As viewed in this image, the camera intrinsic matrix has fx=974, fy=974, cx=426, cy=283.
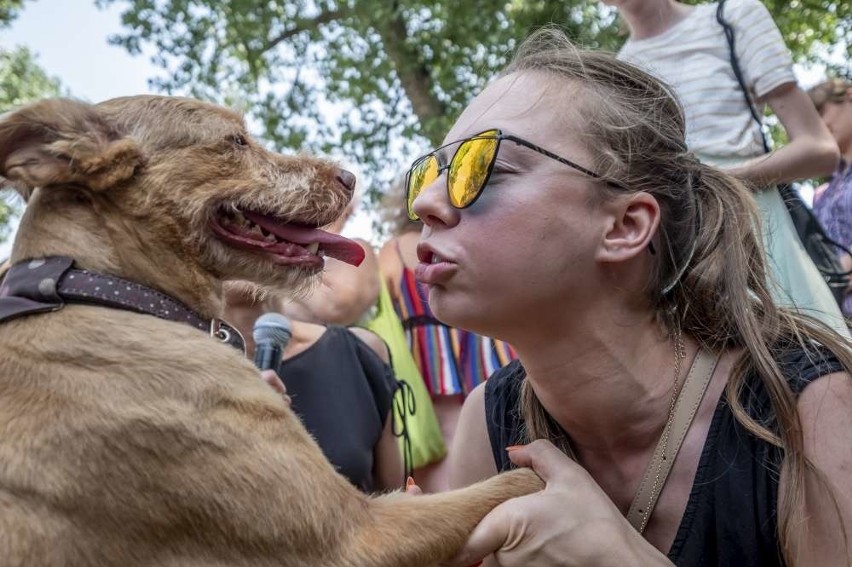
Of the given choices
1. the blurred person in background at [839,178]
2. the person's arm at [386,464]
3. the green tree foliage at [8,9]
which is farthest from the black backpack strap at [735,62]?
the green tree foliage at [8,9]

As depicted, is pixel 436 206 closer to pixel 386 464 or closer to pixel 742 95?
pixel 742 95

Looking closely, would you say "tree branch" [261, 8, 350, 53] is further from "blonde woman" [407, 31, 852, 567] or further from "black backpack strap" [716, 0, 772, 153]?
"blonde woman" [407, 31, 852, 567]

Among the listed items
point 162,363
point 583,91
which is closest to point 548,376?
point 583,91

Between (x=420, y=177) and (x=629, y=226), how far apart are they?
0.61 m

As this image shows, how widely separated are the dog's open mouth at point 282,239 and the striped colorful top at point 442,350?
2070 millimetres

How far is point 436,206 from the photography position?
2.48m

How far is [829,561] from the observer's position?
2125mm

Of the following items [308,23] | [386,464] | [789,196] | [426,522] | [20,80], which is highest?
[20,80]

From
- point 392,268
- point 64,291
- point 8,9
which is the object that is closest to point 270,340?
point 64,291

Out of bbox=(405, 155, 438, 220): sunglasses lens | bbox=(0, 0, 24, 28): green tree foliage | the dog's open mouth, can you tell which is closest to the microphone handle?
the dog's open mouth

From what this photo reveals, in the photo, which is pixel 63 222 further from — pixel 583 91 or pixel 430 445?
pixel 430 445

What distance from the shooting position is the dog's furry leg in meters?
2.25

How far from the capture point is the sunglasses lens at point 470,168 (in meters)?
2.42

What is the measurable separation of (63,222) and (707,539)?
73.9 inches
